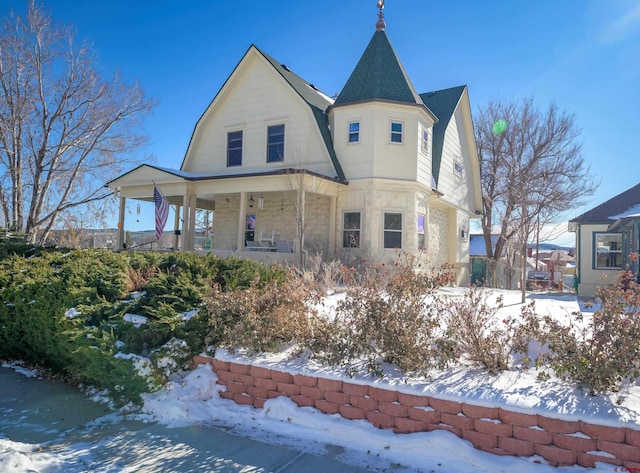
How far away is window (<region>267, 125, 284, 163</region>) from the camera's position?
15.7 m

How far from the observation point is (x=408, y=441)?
11.5 feet

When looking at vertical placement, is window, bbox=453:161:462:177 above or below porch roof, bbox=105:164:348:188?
above

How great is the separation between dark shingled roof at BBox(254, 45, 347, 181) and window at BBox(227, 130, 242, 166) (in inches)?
112

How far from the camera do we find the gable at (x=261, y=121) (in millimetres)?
15031

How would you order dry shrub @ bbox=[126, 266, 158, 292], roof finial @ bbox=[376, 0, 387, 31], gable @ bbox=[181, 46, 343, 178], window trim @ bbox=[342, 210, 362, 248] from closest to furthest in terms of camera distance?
dry shrub @ bbox=[126, 266, 158, 292]
window trim @ bbox=[342, 210, 362, 248]
gable @ bbox=[181, 46, 343, 178]
roof finial @ bbox=[376, 0, 387, 31]

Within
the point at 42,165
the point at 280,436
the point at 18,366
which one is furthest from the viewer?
the point at 42,165

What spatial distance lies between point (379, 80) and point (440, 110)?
484 cm

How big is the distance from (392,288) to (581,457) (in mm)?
2123

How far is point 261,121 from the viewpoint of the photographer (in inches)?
637

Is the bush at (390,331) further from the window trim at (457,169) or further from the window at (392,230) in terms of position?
the window trim at (457,169)

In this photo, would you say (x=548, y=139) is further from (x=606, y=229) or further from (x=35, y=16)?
(x=35, y=16)

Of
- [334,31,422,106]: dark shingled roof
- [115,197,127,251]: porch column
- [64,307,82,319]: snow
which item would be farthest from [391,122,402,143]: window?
[64,307,82,319]: snow

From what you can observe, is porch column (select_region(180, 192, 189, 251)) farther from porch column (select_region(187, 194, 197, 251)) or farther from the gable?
the gable

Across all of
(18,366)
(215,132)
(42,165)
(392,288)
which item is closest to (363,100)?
(215,132)
